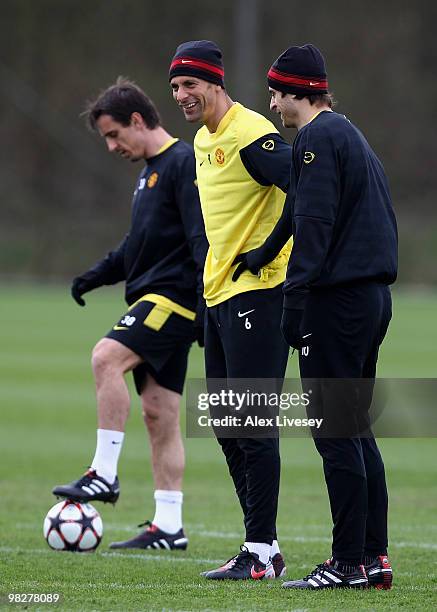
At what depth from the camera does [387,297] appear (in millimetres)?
5840

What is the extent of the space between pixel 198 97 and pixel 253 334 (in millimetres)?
1155

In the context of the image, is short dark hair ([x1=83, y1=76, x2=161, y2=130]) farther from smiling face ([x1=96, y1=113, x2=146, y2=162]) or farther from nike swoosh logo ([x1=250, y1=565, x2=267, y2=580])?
nike swoosh logo ([x1=250, y1=565, x2=267, y2=580])

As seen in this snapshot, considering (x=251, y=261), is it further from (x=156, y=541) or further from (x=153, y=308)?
(x=156, y=541)

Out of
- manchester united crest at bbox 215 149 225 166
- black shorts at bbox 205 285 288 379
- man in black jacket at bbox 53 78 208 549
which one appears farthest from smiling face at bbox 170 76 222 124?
man in black jacket at bbox 53 78 208 549

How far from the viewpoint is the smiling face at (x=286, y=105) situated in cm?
589

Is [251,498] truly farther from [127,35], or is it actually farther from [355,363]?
[127,35]

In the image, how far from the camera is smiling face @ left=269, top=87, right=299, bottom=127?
5.89m

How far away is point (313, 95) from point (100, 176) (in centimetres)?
4623

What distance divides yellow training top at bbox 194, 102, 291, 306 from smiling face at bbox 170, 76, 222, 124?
85 millimetres

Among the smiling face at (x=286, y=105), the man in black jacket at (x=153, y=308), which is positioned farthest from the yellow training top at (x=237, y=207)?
the man in black jacket at (x=153, y=308)

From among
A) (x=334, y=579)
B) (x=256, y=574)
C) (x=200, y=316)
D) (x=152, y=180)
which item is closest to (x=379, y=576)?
(x=334, y=579)

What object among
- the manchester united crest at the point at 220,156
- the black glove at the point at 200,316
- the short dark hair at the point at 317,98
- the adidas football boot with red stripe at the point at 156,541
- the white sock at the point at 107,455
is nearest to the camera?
the short dark hair at the point at 317,98

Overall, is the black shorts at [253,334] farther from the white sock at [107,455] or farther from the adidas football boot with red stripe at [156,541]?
the adidas football boot with red stripe at [156,541]

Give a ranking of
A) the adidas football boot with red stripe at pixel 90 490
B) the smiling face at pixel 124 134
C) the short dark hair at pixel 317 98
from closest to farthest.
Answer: the short dark hair at pixel 317 98 < the adidas football boot with red stripe at pixel 90 490 < the smiling face at pixel 124 134
